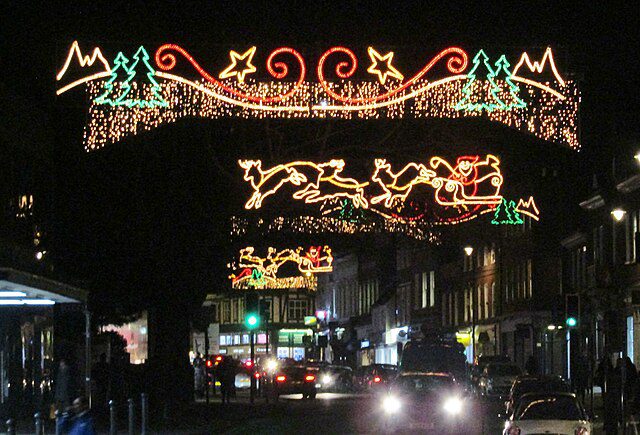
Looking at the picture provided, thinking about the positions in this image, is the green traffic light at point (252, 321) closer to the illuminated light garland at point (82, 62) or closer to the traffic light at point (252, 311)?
the traffic light at point (252, 311)

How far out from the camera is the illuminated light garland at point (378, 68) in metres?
25.5

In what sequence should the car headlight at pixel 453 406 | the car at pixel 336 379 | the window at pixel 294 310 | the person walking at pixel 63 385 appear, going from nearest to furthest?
the person walking at pixel 63 385 < the car headlight at pixel 453 406 < the car at pixel 336 379 < the window at pixel 294 310

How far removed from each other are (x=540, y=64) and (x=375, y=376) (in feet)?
144

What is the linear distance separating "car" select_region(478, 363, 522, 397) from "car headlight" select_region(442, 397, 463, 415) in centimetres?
1878

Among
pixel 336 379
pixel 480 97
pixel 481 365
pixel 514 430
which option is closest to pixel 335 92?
pixel 480 97

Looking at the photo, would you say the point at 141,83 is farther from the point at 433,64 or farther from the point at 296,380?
the point at 296,380

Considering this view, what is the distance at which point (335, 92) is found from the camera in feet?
88.3

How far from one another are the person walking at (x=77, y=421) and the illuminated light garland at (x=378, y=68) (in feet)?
32.4

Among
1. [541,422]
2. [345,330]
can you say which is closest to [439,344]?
[541,422]

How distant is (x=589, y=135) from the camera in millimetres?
68812

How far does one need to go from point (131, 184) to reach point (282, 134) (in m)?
5.09

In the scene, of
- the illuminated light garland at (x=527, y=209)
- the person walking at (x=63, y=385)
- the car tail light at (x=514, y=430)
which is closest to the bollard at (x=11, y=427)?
the car tail light at (x=514, y=430)

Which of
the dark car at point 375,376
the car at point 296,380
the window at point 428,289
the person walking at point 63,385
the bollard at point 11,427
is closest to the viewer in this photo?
the bollard at point 11,427

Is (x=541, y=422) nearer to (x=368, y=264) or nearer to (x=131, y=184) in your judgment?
(x=131, y=184)
